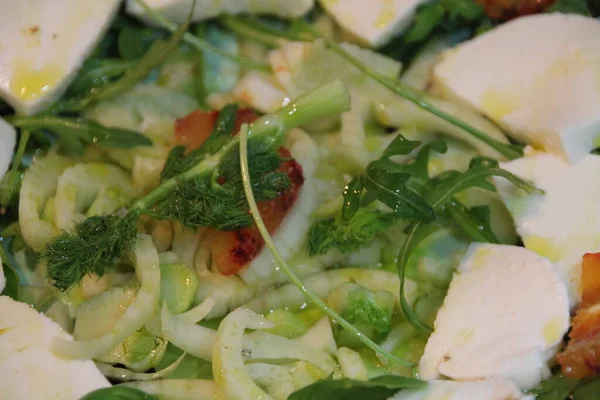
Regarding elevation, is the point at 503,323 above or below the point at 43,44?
below

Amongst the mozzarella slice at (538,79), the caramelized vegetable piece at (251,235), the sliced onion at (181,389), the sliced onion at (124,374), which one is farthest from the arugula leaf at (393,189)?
the sliced onion at (124,374)

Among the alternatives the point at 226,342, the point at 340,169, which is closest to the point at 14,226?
the point at 226,342

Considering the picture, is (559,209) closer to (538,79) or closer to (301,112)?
(538,79)

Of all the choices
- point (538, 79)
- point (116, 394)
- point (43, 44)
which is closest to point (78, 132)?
point (43, 44)

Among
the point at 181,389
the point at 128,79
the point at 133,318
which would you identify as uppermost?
the point at 128,79

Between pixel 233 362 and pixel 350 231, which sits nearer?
pixel 233 362

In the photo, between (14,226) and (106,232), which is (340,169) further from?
(14,226)
